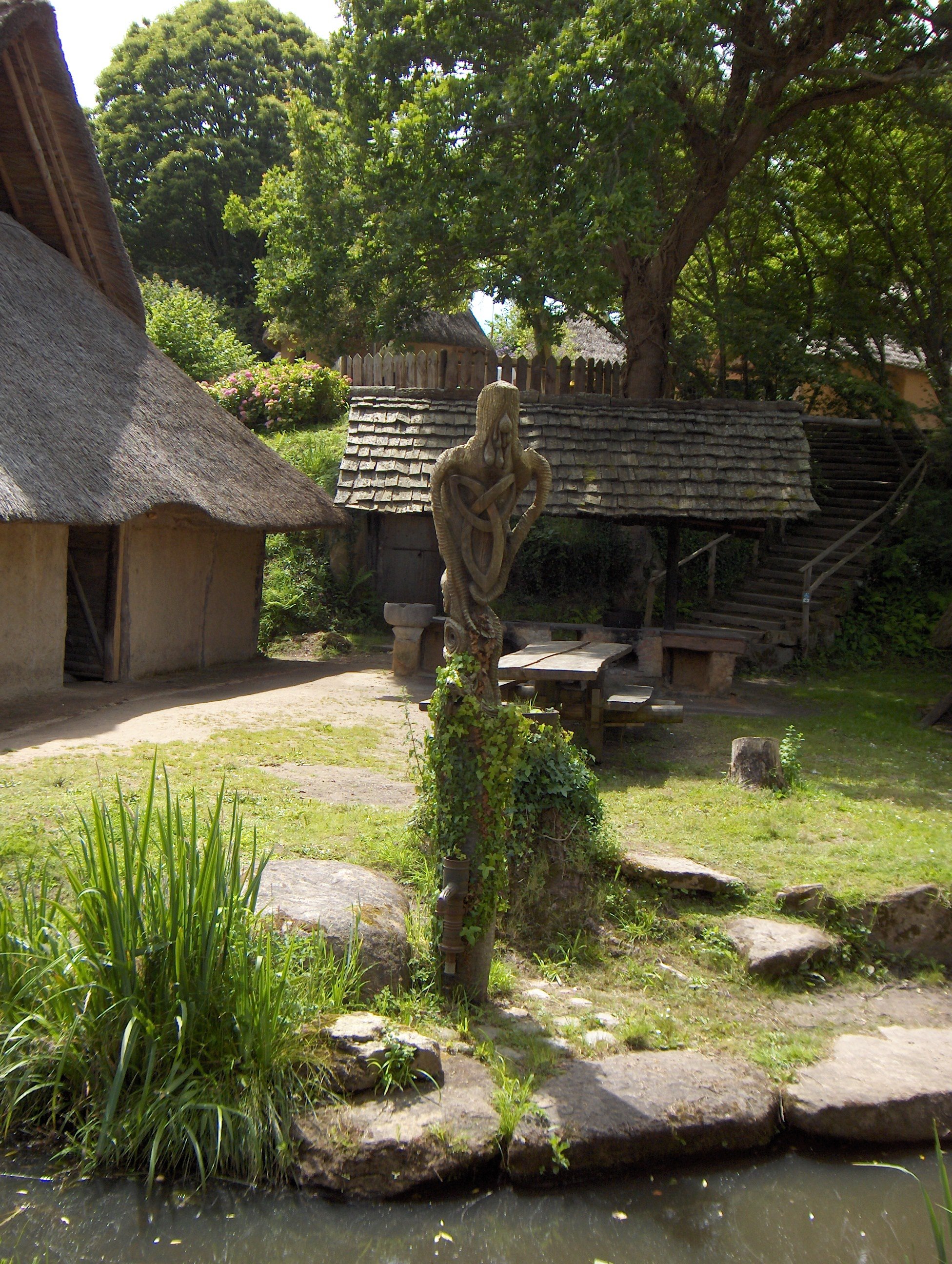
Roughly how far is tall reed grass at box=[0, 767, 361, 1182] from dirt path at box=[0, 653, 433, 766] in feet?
10.5

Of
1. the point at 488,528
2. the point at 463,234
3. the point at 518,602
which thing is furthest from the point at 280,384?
the point at 488,528

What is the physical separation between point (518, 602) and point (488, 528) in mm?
9918

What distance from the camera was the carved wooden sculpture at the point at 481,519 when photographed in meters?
5.14

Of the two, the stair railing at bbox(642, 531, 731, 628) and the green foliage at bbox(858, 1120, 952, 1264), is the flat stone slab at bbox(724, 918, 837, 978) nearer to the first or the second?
the green foliage at bbox(858, 1120, 952, 1264)

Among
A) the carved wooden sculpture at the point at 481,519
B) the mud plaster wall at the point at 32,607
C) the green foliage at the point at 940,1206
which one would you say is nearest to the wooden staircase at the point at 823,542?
the mud plaster wall at the point at 32,607

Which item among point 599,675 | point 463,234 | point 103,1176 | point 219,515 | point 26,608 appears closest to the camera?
point 103,1176

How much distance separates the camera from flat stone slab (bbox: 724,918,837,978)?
5332 millimetres

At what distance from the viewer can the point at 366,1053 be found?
4105mm

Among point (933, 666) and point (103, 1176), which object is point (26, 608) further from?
point (933, 666)

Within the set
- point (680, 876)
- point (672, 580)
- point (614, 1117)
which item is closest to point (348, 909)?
point (614, 1117)

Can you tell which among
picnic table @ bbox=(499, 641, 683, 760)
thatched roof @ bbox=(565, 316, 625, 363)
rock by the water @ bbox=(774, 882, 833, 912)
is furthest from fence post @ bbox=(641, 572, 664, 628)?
thatched roof @ bbox=(565, 316, 625, 363)

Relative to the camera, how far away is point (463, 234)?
11.4m

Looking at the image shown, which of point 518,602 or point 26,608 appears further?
point 518,602

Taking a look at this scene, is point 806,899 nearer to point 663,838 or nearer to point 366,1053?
point 663,838
